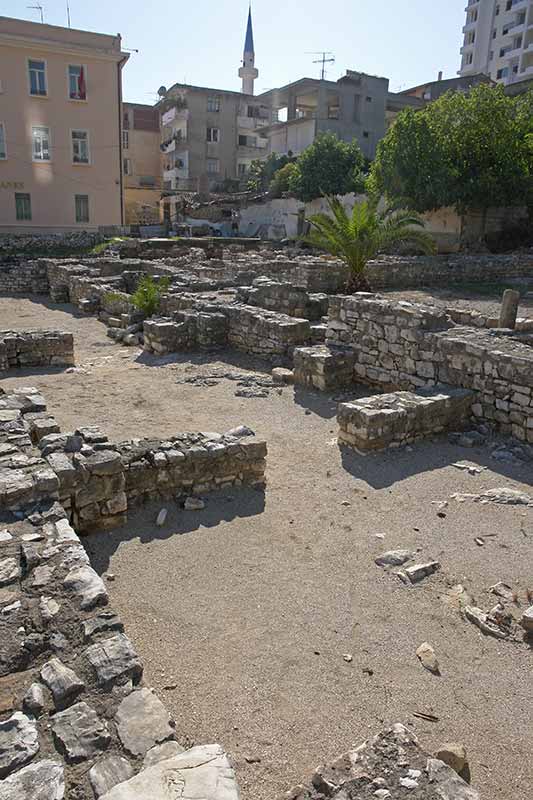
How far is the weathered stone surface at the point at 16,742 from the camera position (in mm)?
2281

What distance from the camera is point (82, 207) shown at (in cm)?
3138

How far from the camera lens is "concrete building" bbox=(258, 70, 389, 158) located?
4266cm

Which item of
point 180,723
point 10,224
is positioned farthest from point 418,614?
point 10,224

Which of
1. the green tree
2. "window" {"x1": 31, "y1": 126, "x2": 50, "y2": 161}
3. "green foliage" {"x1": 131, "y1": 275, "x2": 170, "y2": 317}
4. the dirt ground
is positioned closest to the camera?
the dirt ground

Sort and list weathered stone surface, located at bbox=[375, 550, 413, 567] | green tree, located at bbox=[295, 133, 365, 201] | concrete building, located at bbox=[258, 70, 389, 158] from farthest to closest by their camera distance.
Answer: concrete building, located at bbox=[258, 70, 389, 158]
green tree, located at bbox=[295, 133, 365, 201]
weathered stone surface, located at bbox=[375, 550, 413, 567]

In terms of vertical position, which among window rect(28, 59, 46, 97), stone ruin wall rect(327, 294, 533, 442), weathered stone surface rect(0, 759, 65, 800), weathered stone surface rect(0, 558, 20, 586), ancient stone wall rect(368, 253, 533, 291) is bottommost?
weathered stone surface rect(0, 759, 65, 800)

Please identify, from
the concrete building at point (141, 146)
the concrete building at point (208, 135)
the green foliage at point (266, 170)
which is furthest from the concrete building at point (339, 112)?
the concrete building at point (141, 146)

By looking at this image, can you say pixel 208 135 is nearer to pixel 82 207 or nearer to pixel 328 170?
pixel 328 170

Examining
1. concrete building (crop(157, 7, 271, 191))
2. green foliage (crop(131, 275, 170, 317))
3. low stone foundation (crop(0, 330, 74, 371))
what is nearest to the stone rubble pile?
low stone foundation (crop(0, 330, 74, 371))

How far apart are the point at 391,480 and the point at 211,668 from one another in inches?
128

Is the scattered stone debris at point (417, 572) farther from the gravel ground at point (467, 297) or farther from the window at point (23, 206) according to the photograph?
the window at point (23, 206)

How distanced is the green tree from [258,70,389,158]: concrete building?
8551 millimetres

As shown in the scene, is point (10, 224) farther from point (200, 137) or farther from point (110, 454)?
point (110, 454)

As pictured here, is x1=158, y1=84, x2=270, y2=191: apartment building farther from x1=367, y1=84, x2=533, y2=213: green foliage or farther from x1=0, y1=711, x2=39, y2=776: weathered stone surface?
x1=0, y1=711, x2=39, y2=776: weathered stone surface
